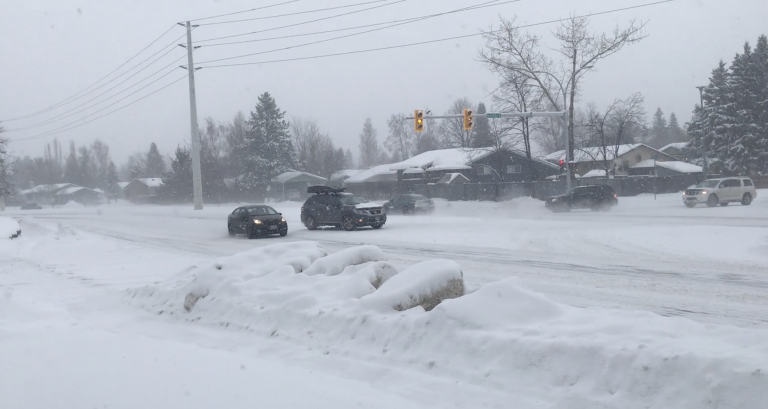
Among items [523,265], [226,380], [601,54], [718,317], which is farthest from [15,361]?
[601,54]

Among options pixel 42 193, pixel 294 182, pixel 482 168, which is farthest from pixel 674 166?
pixel 42 193

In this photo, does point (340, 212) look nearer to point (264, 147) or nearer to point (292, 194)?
point (292, 194)

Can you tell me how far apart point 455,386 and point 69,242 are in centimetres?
2453

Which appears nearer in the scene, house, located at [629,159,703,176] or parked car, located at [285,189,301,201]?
parked car, located at [285,189,301,201]

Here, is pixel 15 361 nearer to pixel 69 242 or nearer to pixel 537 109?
pixel 69 242

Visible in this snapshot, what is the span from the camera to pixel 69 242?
26094 millimetres

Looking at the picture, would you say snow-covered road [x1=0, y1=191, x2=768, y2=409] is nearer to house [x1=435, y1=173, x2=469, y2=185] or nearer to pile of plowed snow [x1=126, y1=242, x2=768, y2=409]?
pile of plowed snow [x1=126, y1=242, x2=768, y2=409]

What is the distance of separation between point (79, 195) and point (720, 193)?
4291 inches

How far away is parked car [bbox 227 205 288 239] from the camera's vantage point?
2606 cm

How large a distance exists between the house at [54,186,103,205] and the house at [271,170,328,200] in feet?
177

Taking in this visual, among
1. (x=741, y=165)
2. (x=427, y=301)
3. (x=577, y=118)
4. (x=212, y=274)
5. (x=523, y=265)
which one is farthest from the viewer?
(x=577, y=118)

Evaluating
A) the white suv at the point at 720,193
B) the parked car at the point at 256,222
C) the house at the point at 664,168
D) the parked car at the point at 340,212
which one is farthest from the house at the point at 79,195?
the white suv at the point at 720,193

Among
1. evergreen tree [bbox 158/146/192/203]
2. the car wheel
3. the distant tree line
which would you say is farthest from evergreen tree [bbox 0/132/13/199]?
the distant tree line

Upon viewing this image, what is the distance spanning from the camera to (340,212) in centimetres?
2800
